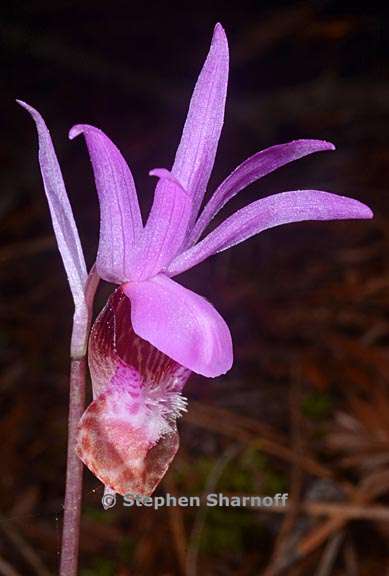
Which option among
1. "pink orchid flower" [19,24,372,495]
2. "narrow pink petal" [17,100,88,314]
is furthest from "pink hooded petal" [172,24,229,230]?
"narrow pink petal" [17,100,88,314]

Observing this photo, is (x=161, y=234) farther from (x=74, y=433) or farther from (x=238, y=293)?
(x=238, y=293)

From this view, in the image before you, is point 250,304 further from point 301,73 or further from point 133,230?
point 133,230

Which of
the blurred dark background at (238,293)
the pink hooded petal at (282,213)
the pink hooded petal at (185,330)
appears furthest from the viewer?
the blurred dark background at (238,293)

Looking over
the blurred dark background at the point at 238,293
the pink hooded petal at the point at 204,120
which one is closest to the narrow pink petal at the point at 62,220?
the pink hooded petal at the point at 204,120

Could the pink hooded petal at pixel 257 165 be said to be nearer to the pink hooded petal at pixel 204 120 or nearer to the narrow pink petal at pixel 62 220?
the pink hooded petal at pixel 204 120

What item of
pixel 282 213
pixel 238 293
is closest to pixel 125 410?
pixel 282 213

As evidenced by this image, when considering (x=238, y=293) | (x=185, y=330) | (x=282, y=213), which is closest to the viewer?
(x=185, y=330)

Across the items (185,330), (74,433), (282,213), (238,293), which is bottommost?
(238,293)
